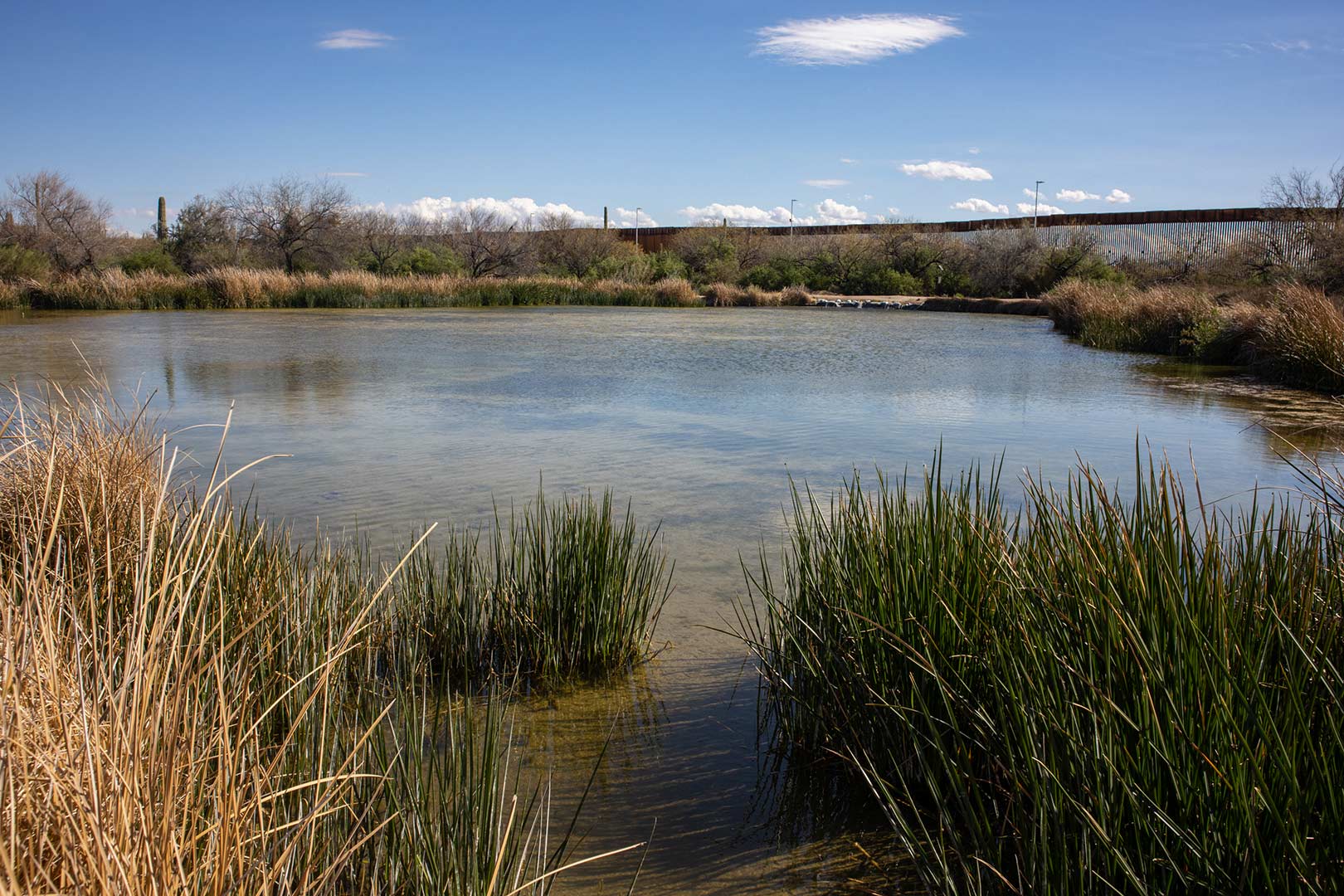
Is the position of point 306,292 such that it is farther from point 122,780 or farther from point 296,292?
point 122,780

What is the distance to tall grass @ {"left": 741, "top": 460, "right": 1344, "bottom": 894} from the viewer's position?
1.67 m

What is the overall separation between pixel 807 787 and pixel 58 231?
4024cm

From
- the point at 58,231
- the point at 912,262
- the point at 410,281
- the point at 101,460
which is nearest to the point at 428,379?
the point at 101,460

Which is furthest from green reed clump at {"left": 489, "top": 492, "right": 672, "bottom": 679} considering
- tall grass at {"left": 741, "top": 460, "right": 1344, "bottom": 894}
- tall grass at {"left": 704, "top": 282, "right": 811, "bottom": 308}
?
tall grass at {"left": 704, "top": 282, "right": 811, "bottom": 308}

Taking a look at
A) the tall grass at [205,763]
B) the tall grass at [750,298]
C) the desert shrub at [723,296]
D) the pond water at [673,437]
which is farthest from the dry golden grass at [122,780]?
the desert shrub at [723,296]

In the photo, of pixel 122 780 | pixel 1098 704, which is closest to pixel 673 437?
pixel 1098 704

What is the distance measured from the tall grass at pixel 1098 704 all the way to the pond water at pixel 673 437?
43 cm

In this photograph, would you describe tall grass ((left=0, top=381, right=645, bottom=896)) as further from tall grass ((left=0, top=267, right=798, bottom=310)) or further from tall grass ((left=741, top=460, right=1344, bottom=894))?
tall grass ((left=0, top=267, right=798, bottom=310))

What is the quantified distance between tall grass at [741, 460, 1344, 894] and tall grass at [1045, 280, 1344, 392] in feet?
21.0

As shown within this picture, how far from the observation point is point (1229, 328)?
1459cm

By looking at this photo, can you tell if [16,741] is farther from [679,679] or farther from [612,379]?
[612,379]

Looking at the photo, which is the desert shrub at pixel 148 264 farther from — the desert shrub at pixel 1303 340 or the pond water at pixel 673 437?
the desert shrub at pixel 1303 340

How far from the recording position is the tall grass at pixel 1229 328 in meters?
10.8

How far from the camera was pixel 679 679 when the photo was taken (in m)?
3.50
